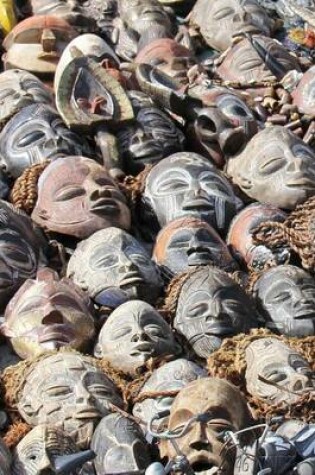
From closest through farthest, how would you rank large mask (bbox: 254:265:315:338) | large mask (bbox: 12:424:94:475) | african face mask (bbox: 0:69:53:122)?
large mask (bbox: 12:424:94:475) → large mask (bbox: 254:265:315:338) → african face mask (bbox: 0:69:53:122)

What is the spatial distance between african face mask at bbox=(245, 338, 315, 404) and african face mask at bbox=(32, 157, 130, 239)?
1.25 metres

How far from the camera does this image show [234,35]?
1260 cm

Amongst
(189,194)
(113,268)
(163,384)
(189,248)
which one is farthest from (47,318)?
(189,194)

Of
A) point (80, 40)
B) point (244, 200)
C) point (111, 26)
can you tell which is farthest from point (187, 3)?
point (244, 200)

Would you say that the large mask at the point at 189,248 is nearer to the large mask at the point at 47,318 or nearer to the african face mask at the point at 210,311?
the african face mask at the point at 210,311

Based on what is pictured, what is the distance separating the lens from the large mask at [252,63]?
1227 centimetres

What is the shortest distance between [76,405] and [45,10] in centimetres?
403

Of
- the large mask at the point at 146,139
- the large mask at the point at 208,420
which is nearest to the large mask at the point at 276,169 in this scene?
the large mask at the point at 146,139

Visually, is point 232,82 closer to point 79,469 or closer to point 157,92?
point 157,92

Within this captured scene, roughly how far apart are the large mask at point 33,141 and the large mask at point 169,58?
3.50ft

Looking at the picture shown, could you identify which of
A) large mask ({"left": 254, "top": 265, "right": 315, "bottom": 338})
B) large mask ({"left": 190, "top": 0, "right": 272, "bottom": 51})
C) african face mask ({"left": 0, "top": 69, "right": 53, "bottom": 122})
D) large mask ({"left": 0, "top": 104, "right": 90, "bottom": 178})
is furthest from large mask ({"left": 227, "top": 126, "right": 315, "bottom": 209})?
large mask ({"left": 190, "top": 0, "right": 272, "bottom": 51})

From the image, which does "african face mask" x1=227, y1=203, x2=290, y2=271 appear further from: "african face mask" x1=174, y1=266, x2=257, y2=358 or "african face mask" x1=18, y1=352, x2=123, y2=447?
"african face mask" x1=18, y1=352, x2=123, y2=447

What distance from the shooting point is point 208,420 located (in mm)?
8781

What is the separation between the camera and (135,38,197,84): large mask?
39.9ft
